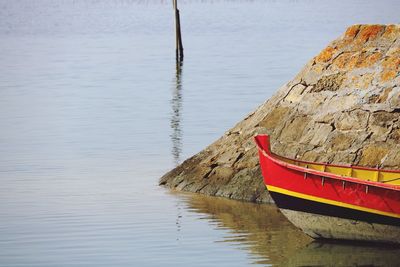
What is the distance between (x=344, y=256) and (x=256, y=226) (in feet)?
7.55

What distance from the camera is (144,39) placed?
3059 inches

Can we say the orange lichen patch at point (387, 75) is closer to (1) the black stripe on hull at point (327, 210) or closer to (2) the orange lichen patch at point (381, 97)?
(2) the orange lichen patch at point (381, 97)

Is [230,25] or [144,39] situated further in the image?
[230,25]

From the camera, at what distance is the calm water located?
20.8 metres

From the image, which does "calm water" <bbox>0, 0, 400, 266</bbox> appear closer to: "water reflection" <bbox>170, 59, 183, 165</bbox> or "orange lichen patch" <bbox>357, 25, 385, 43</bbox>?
"water reflection" <bbox>170, 59, 183, 165</bbox>

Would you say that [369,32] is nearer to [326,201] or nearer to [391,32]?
[391,32]

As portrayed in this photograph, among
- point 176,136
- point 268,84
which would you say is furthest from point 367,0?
point 176,136

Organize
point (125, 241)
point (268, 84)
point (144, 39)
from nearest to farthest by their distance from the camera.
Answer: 1. point (125, 241)
2. point (268, 84)
3. point (144, 39)

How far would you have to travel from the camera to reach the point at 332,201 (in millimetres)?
20141

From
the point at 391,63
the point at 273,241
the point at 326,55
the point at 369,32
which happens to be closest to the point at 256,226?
the point at 273,241

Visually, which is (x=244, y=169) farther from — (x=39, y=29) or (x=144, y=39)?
(x=39, y=29)

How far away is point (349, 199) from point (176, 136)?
13.6 meters

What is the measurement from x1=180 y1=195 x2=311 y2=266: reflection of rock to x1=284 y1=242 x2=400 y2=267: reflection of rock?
239 mm

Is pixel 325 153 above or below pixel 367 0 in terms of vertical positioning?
above
